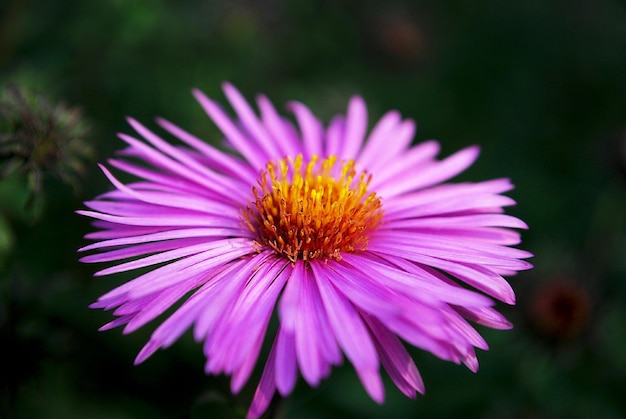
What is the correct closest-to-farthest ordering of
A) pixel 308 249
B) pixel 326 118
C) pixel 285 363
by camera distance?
pixel 285 363 < pixel 308 249 < pixel 326 118

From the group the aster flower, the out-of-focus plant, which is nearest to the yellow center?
the aster flower

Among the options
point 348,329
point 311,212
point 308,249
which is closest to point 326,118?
point 311,212

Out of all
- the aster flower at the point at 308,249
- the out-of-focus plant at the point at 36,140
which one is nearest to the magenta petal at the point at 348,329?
the aster flower at the point at 308,249

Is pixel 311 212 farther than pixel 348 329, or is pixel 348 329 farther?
pixel 311 212

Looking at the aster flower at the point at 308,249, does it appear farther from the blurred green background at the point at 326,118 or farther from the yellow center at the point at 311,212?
the blurred green background at the point at 326,118

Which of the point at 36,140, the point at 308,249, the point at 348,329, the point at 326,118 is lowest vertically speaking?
the point at 348,329

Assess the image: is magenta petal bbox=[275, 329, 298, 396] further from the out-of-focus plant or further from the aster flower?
the out-of-focus plant

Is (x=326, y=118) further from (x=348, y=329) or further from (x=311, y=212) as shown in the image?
(x=348, y=329)
